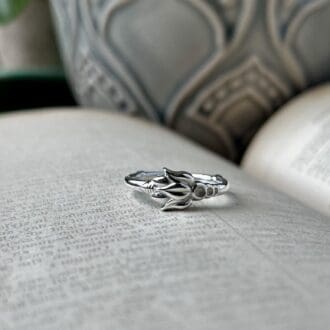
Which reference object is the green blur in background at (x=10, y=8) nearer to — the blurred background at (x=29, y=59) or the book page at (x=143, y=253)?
the blurred background at (x=29, y=59)

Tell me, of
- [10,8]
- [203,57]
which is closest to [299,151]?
[203,57]

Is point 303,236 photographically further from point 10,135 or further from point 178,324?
point 10,135

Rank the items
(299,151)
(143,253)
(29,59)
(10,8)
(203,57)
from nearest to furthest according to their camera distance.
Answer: (143,253)
(299,151)
(203,57)
(10,8)
(29,59)

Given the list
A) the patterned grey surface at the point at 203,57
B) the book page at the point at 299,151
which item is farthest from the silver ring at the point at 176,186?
the patterned grey surface at the point at 203,57

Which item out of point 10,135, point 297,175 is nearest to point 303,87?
point 297,175

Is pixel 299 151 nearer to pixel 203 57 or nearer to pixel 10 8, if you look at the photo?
pixel 203 57

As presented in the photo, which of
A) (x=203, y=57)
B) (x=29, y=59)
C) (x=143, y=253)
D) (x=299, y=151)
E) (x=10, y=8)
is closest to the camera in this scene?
(x=143, y=253)

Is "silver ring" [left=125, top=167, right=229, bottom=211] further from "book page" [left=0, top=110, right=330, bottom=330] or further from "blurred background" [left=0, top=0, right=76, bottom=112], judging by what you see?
"blurred background" [left=0, top=0, right=76, bottom=112]
